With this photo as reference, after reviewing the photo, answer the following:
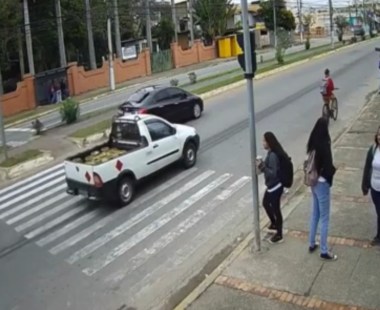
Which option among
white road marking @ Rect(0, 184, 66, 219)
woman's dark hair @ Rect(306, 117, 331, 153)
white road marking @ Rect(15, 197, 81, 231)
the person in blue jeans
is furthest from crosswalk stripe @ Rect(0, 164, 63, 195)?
woman's dark hair @ Rect(306, 117, 331, 153)

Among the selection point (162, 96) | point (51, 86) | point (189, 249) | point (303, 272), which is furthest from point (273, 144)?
point (51, 86)

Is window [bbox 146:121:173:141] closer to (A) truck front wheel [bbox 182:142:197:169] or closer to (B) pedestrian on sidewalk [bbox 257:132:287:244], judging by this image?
(A) truck front wheel [bbox 182:142:197:169]

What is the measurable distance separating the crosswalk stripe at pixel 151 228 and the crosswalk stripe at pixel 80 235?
92 centimetres

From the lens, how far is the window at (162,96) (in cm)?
1964

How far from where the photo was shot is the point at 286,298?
6.41m

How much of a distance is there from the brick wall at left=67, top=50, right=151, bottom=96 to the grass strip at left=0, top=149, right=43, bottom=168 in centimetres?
2481

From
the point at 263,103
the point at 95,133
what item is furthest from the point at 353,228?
the point at 263,103

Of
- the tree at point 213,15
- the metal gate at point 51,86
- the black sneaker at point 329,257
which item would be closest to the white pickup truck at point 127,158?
the black sneaker at point 329,257

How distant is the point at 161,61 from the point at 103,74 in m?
9.09

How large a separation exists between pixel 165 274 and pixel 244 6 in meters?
3.91

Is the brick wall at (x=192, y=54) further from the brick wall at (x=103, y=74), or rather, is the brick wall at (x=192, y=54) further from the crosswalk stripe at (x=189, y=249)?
the crosswalk stripe at (x=189, y=249)

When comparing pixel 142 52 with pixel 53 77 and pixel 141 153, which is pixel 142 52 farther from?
pixel 141 153

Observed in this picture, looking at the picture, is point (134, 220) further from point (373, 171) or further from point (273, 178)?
point (373, 171)

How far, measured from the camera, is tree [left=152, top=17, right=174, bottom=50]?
6644cm
